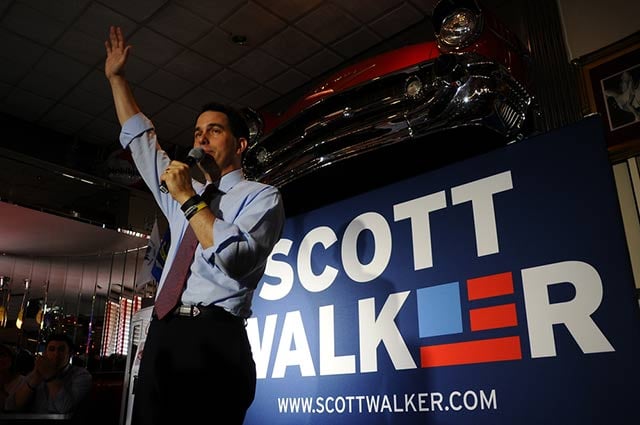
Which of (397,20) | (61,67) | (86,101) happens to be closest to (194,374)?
(397,20)

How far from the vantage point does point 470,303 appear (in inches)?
70.1

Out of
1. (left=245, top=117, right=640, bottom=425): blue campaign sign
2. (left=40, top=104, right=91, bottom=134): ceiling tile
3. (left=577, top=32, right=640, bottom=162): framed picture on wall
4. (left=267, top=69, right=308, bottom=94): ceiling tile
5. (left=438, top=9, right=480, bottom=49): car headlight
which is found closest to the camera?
(left=245, top=117, right=640, bottom=425): blue campaign sign

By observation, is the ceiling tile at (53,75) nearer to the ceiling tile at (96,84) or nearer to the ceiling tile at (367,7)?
the ceiling tile at (96,84)

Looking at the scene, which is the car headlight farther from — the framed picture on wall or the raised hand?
the raised hand

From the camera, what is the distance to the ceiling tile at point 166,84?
4168 millimetres

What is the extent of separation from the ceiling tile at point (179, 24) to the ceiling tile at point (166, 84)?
0.50 m

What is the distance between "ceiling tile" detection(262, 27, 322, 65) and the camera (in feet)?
12.1

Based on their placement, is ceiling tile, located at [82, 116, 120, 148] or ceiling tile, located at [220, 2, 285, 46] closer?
ceiling tile, located at [220, 2, 285, 46]

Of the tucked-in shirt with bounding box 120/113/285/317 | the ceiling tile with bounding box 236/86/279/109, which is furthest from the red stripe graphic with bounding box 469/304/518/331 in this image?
the ceiling tile with bounding box 236/86/279/109

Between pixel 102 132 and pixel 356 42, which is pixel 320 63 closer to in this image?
pixel 356 42

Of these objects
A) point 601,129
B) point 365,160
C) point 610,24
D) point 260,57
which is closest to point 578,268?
point 601,129

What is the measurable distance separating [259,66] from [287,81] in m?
0.30

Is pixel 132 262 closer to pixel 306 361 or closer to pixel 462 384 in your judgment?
pixel 306 361

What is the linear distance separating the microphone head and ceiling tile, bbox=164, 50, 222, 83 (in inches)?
112
